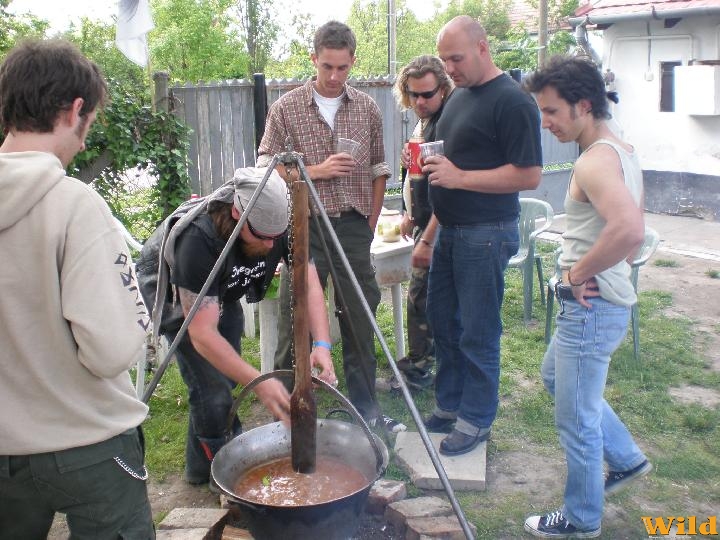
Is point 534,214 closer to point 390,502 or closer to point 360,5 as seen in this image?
point 390,502

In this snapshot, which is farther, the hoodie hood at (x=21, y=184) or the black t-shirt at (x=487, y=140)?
the black t-shirt at (x=487, y=140)

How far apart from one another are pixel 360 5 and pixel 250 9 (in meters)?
14.7

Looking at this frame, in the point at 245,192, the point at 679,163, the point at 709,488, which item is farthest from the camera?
the point at 679,163

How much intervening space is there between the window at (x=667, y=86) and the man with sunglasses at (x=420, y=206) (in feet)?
23.5

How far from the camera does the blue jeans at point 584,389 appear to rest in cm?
271

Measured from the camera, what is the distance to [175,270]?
275 centimetres

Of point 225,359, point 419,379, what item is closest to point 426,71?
point 419,379

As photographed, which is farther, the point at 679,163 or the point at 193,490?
the point at 679,163

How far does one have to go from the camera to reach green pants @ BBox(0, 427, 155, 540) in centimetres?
168

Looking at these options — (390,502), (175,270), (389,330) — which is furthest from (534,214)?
(175,270)

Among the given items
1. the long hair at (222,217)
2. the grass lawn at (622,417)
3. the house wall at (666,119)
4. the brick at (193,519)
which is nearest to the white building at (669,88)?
the house wall at (666,119)

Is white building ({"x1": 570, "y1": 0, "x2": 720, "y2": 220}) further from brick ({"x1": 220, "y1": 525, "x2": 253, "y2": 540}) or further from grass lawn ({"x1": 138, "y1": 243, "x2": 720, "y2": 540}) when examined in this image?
brick ({"x1": 220, "y1": 525, "x2": 253, "y2": 540})

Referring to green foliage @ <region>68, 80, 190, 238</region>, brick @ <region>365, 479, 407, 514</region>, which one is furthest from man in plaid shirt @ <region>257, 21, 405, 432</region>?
green foliage @ <region>68, 80, 190, 238</region>

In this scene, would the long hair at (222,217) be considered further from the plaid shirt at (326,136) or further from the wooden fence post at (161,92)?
the wooden fence post at (161,92)
